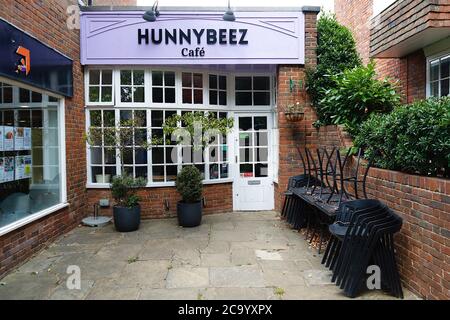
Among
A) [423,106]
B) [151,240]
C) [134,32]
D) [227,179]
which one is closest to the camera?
[423,106]

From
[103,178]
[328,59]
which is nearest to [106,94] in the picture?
[103,178]

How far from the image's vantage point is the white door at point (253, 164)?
27.2 ft

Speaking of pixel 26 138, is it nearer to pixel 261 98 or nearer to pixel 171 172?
pixel 171 172

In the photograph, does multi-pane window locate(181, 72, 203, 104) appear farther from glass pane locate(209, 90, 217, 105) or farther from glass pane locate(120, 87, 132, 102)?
glass pane locate(120, 87, 132, 102)

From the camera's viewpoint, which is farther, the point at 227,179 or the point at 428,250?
the point at 227,179

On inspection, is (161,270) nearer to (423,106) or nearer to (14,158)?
(14,158)

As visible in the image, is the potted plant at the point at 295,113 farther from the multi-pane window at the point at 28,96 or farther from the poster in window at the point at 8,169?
the poster in window at the point at 8,169

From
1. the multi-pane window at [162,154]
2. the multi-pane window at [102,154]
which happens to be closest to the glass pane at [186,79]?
the multi-pane window at [162,154]

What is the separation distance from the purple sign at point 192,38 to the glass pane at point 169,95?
1.81 ft

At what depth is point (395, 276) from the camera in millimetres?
3881

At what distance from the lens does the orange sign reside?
4955mm
